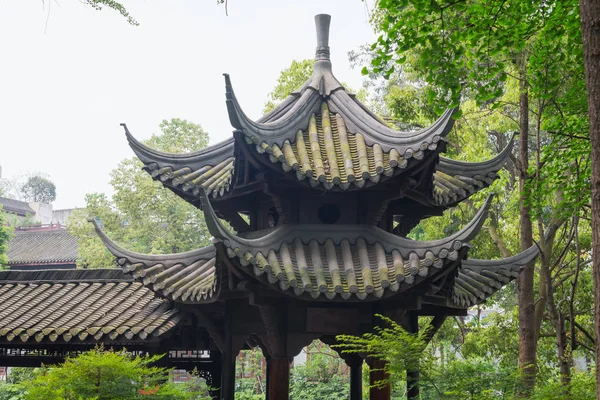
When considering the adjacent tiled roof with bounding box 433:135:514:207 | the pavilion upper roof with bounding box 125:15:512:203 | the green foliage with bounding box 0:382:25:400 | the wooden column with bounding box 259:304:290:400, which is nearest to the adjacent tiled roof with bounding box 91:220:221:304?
the wooden column with bounding box 259:304:290:400

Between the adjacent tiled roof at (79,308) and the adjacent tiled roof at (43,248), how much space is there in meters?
26.3

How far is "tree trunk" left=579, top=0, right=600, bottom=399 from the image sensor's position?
498 cm

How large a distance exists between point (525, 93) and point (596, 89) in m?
7.20

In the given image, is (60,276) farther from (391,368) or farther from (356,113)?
(391,368)

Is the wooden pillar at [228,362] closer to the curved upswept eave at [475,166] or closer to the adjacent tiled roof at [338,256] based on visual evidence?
the adjacent tiled roof at [338,256]

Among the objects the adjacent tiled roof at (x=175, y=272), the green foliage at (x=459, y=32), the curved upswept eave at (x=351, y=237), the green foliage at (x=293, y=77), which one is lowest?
the adjacent tiled roof at (x=175, y=272)

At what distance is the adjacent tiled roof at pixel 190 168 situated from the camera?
956 centimetres

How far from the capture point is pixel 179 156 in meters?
9.90

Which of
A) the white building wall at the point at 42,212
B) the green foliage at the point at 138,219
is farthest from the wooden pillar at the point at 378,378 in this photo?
the white building wall at the point at 42,212

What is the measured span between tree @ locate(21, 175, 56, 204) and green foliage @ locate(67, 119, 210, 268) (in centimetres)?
4574

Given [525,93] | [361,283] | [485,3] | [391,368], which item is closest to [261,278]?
[361,283]

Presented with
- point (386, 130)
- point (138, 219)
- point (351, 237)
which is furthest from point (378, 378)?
point (138, 219)

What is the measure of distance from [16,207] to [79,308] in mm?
57236

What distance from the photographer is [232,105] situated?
789 cm
